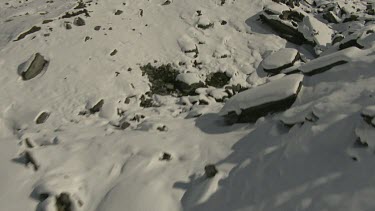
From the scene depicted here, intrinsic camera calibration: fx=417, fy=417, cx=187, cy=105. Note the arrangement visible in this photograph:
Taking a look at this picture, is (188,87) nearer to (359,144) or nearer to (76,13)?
(76,13)

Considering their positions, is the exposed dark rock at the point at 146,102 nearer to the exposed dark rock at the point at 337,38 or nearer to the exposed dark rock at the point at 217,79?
the exposed dark rock at the point at 217,79

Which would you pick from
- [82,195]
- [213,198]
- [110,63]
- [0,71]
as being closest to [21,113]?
[0,71]

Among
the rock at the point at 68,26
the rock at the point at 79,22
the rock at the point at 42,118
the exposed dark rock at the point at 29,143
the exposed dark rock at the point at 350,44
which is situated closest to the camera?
the exposed dark rock at the point at 29,143

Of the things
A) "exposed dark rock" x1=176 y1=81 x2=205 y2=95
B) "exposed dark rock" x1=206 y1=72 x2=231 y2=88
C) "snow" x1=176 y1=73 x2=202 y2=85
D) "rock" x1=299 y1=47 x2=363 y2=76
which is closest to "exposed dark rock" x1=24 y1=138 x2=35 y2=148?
"exposed dark rock" x1=176 y1=81 x2=205 y2=95

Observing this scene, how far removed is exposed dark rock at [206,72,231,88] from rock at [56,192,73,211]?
5.80m

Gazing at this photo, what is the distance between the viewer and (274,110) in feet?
27.8

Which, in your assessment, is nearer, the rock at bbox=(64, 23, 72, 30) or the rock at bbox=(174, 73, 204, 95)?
the rock at bbox=(174, 73, 204, 95)

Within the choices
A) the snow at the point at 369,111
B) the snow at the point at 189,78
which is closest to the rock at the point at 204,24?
the snow at the point at 189,78

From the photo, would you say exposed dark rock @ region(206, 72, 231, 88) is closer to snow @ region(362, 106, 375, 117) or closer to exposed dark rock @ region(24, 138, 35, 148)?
exposed dark rock @ region(24, 138, 35, 148)

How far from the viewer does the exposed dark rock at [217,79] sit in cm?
1185

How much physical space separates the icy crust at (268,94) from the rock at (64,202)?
379cm

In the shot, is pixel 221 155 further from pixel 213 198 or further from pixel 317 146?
pixel 317 146

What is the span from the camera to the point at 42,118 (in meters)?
10.6

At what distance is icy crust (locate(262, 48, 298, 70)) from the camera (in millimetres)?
11573
